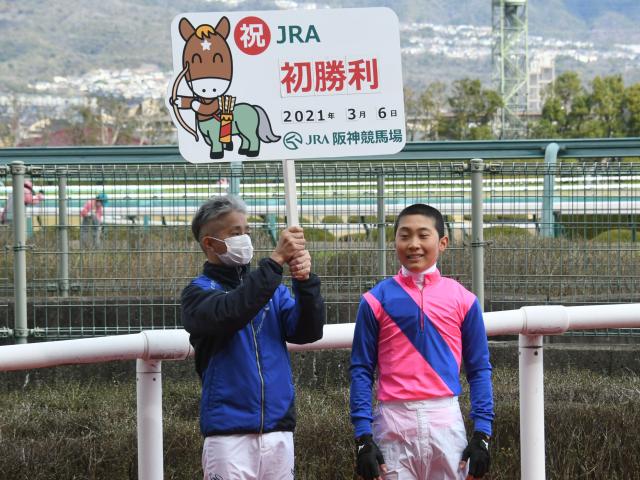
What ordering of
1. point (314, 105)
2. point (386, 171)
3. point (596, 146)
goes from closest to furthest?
point (314, 105) → point (386, 171) → point (596, 146)

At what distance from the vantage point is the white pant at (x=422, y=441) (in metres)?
4.52

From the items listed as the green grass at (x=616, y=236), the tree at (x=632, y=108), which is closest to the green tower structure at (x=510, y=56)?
the tree at (x=632, y=108)

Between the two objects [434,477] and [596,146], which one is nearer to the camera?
[434,477]

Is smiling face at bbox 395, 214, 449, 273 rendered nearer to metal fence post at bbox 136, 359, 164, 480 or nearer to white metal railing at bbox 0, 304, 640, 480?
white metal railing at bbox 0, 304, 640, 480

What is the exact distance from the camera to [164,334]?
16.4 ft

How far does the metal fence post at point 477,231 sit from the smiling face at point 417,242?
420 cm

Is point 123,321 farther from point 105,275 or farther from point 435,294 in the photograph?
point 435,294

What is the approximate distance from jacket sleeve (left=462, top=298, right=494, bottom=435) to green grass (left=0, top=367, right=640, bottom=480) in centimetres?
159

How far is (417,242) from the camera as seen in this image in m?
4.69

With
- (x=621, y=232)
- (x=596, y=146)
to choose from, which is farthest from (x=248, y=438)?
(x=596, y=146)

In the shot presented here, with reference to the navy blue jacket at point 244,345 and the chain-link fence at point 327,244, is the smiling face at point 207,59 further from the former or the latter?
the chain-link fence at point 327,244

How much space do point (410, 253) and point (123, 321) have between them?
5.10m

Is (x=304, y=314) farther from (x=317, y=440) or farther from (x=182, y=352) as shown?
(x=317, y=440)

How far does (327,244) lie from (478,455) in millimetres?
4973
